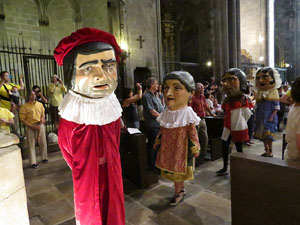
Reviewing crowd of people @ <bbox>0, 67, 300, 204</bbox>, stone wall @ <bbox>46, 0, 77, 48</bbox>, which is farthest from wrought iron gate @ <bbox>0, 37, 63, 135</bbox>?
stone wall @ <bbox>46, 0, 77, 48</bbox>

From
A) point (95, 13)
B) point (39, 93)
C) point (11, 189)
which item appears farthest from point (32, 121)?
point (95, 13)

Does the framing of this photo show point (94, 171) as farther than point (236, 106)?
No

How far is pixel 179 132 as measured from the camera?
8.92 ft

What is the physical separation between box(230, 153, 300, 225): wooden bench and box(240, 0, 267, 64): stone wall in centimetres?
1608

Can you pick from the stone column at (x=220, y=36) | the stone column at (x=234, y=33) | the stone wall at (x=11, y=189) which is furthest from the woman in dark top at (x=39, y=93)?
the stone column at (x=234, y=33)

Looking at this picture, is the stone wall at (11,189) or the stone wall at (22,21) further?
the stone wall at (22,21)

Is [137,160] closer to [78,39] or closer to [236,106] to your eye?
[236,106]

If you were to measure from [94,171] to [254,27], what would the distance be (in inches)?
712

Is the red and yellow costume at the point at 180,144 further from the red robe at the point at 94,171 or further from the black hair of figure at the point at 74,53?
the black hair of figure at the point at 74,53

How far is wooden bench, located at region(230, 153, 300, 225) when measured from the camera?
167cm

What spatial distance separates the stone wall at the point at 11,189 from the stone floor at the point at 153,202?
162 cm

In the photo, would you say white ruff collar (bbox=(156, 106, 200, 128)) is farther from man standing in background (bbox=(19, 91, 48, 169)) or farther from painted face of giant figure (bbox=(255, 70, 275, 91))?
man standing in background (bbox=(19, 91, 48, 169))

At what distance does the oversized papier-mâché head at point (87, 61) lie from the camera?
1.70m

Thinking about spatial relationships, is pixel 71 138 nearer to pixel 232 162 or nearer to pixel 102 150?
pixel 102 150
